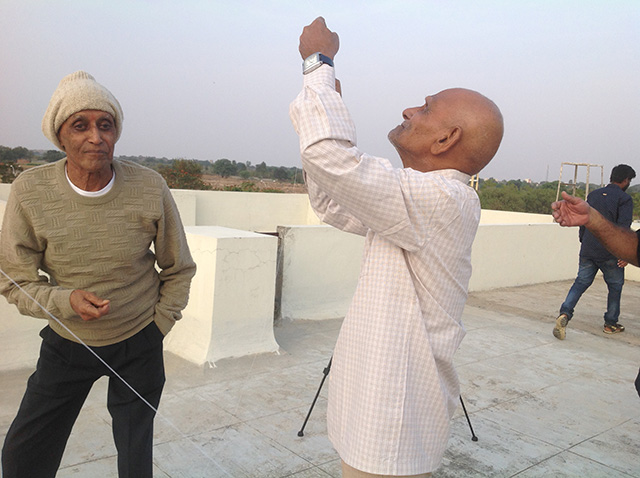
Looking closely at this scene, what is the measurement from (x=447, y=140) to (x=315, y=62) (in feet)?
1.33

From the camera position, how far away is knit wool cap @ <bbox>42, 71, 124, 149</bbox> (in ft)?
6.16

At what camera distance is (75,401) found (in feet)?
6.87

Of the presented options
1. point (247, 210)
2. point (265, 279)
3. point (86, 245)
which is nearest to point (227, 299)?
point (265, 279)

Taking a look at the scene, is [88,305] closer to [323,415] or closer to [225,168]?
[323,415]

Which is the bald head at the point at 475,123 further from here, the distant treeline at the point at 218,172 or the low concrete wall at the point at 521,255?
the low concrete wall at the point at 521,255

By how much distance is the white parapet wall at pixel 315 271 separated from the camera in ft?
18.9

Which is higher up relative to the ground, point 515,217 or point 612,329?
point 515,217

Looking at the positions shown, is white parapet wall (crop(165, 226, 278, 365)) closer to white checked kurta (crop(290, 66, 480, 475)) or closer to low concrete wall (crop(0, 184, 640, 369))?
low concrete wall (crop(0, 184, 640, 369))

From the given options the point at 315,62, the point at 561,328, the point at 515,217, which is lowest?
the point at 561,328

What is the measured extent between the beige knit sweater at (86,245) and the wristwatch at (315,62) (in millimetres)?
853

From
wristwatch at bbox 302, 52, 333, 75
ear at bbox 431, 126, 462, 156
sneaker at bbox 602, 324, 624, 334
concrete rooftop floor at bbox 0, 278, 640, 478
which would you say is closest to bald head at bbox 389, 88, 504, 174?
ear at bbox 431, 126, 462, 156

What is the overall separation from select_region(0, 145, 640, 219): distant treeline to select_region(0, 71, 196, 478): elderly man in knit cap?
0.30 meters

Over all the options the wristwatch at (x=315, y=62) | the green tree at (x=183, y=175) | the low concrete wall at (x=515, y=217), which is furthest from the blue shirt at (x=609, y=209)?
the green tree at (x=183, y=175)

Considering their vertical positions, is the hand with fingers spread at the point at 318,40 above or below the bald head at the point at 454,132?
above
